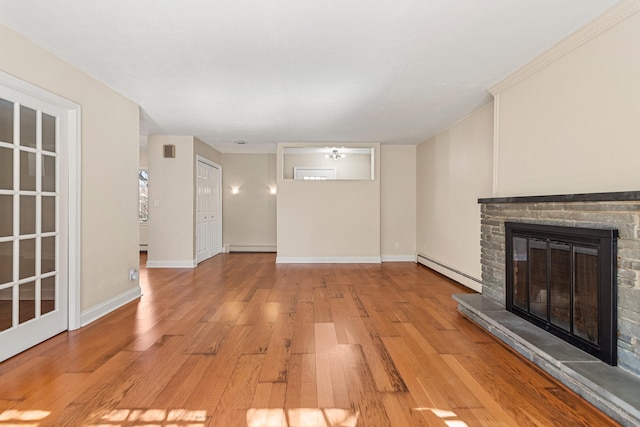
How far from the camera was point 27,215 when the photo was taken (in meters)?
2.56

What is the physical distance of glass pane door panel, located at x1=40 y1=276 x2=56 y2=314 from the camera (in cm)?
271

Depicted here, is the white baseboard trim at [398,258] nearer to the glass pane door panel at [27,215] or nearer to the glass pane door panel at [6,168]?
the glass pane door panel at [27,215]

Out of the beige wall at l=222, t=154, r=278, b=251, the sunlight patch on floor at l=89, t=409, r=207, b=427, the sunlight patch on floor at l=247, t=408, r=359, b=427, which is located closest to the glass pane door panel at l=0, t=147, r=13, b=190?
the sunlight patch on floor at l=89, t=409, r=207, b=427

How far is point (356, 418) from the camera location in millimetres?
1715

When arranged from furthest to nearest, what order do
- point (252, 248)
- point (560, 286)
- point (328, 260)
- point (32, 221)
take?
1. point (252, 248)
2. point (328, 260)
3. point (32, 221)
4. point (560, 286)

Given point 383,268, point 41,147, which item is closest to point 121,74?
point 41,147

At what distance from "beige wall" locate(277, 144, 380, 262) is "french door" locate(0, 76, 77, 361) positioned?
153 inches

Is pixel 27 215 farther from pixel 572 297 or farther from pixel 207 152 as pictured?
pixel 207 152

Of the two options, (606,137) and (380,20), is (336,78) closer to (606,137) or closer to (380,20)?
(380,20)

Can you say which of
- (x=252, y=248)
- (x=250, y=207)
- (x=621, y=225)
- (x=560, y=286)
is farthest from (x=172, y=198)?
(x=621, y=225)

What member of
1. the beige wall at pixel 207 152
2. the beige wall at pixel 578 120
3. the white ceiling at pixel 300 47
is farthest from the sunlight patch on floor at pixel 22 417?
the beige wall at pixel 207 152

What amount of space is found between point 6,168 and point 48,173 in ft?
1.32

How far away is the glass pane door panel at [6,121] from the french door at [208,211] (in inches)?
150

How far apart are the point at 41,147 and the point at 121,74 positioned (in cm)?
98
